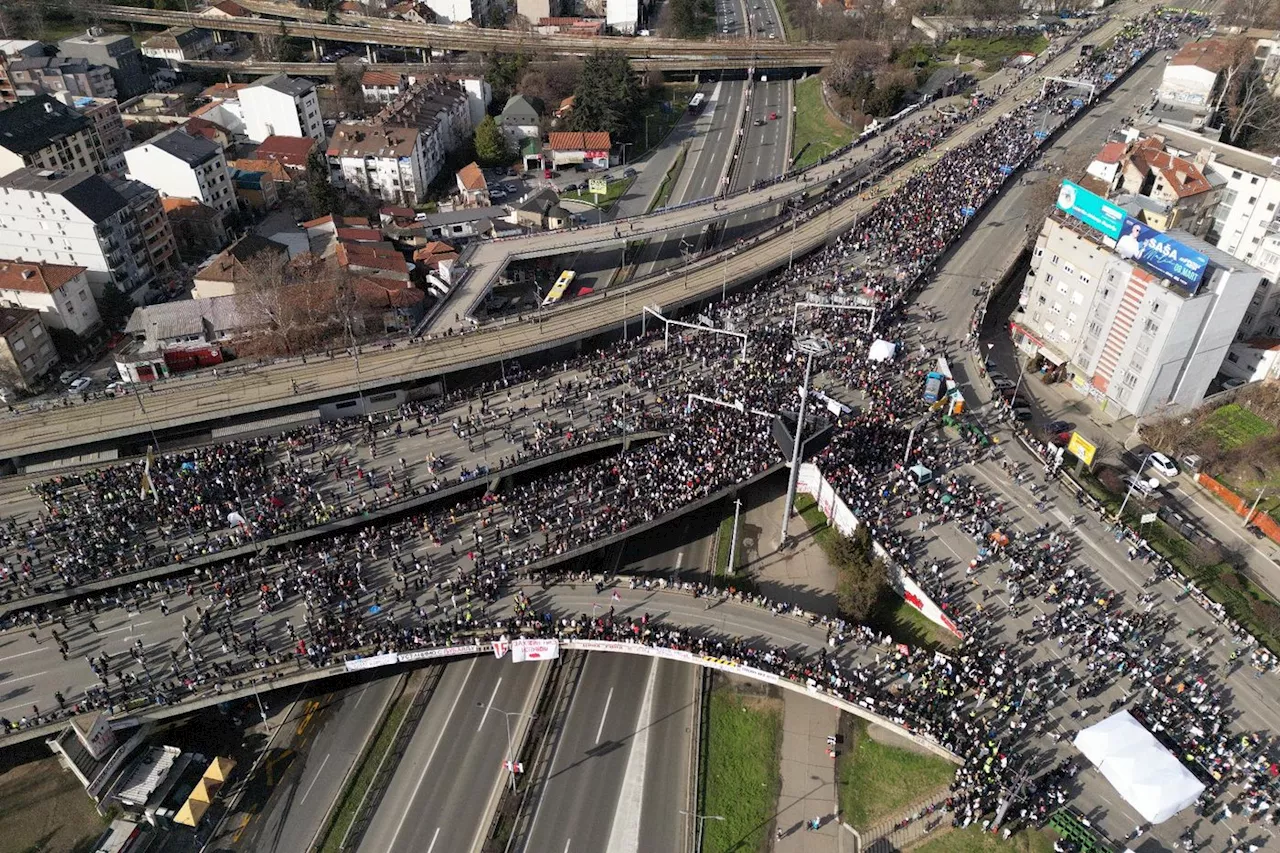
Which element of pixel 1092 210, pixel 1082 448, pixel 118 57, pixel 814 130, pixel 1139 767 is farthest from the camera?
pixel 118 57

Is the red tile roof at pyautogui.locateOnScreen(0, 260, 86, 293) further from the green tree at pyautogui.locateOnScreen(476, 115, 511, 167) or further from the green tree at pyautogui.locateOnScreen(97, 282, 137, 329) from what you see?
the green tree at pyautogui.locateOnScreen(476, 115, 511, 167)

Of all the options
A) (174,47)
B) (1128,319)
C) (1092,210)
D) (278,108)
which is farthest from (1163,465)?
(174,47)

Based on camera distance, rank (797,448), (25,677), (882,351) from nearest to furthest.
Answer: (25,677)
(797,448)
(882,351)

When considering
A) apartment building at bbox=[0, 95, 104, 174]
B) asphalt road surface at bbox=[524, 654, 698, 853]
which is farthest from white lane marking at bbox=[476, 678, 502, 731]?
apartment building at bbox=[0, 95, 104, 174]

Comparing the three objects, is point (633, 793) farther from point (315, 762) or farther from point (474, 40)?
point (474, 40)

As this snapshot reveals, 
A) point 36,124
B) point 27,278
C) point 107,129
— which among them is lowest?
point 27,278

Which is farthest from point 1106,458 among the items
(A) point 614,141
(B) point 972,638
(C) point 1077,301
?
(A) point 614,141

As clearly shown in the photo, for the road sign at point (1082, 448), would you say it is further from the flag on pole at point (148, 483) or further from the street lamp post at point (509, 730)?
the flag on pole at point (148, 483)
